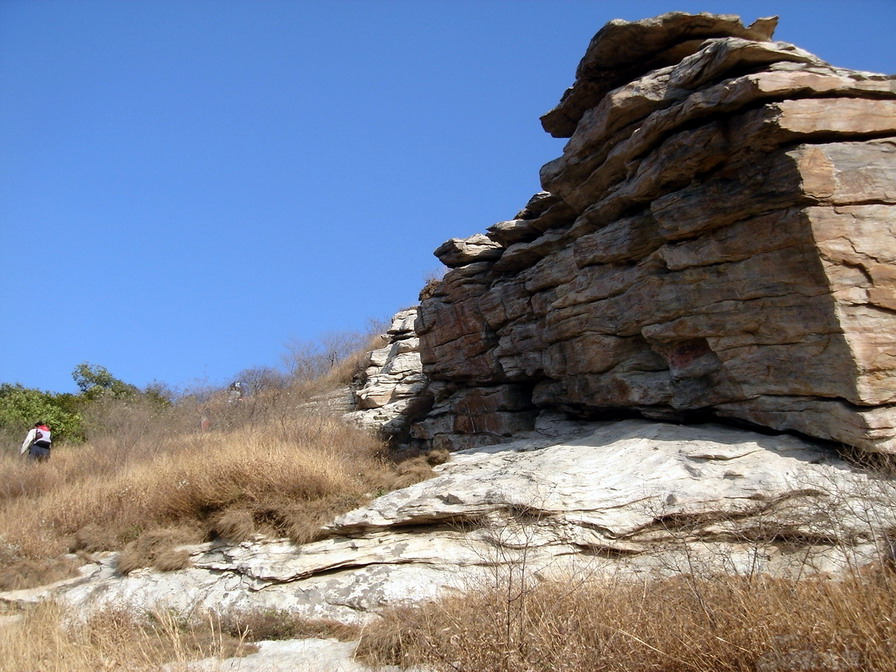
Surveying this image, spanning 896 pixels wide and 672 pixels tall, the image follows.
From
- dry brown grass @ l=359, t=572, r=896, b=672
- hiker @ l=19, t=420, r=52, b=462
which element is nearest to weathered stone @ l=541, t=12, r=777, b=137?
dry brown grass @ l=359, t=572, r=896, b=672

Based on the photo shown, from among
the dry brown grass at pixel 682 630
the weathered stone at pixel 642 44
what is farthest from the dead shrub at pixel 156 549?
the weathered stone at pixel 642 44

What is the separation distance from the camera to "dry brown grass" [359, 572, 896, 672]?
4227mm

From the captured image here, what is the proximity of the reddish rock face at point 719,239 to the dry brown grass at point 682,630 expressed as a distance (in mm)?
3509

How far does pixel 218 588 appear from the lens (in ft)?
29.2

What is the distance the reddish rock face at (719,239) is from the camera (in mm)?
8094

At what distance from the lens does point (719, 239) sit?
30.4 ft

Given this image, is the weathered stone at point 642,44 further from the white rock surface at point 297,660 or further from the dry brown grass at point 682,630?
the white rock surface at point 297,660

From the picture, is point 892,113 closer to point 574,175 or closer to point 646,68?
point 646,68

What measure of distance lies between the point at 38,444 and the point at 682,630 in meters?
16.8

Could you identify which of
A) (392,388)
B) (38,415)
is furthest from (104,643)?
(38,415)

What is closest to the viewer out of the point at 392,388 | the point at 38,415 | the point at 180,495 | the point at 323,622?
the point at 323,622

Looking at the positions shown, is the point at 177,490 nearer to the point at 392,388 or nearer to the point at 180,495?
the point at 180,495

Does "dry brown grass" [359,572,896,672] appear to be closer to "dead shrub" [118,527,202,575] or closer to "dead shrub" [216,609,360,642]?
"dead shrub" [216,609,360,642]

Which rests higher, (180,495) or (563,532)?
(180,495)
